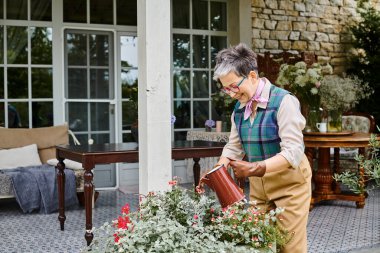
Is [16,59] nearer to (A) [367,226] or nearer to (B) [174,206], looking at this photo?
(A) [367,226]

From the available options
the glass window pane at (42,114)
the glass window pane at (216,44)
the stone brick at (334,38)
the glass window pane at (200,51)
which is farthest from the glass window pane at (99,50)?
the stone brick at (334,38)

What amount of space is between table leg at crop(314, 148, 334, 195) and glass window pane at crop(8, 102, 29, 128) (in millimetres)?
3601

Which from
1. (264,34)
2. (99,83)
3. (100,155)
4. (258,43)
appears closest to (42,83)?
(99,83)

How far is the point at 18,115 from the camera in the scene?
21.5 ft

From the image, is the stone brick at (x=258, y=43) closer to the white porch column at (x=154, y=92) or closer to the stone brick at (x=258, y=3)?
the stone brick at (x=258, y=3)

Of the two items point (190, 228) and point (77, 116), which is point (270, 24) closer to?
point (77, 116)

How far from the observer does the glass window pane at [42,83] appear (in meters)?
6.60

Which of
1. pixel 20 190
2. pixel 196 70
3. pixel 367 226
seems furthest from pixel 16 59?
pixel 367 226

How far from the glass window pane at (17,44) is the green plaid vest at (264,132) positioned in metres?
4.98

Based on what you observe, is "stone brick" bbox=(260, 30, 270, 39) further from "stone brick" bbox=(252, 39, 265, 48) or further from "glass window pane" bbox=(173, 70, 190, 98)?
"glass window pane" bbox=(173, 70, 190, 98)

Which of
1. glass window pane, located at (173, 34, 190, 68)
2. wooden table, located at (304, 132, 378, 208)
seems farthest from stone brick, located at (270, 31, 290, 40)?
wooden table, located at (304, 132, 378, 208)

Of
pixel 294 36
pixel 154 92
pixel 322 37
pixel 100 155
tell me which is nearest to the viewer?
pixel 154 92

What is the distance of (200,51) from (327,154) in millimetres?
2639

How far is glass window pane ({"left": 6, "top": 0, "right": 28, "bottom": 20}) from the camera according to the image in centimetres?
648
